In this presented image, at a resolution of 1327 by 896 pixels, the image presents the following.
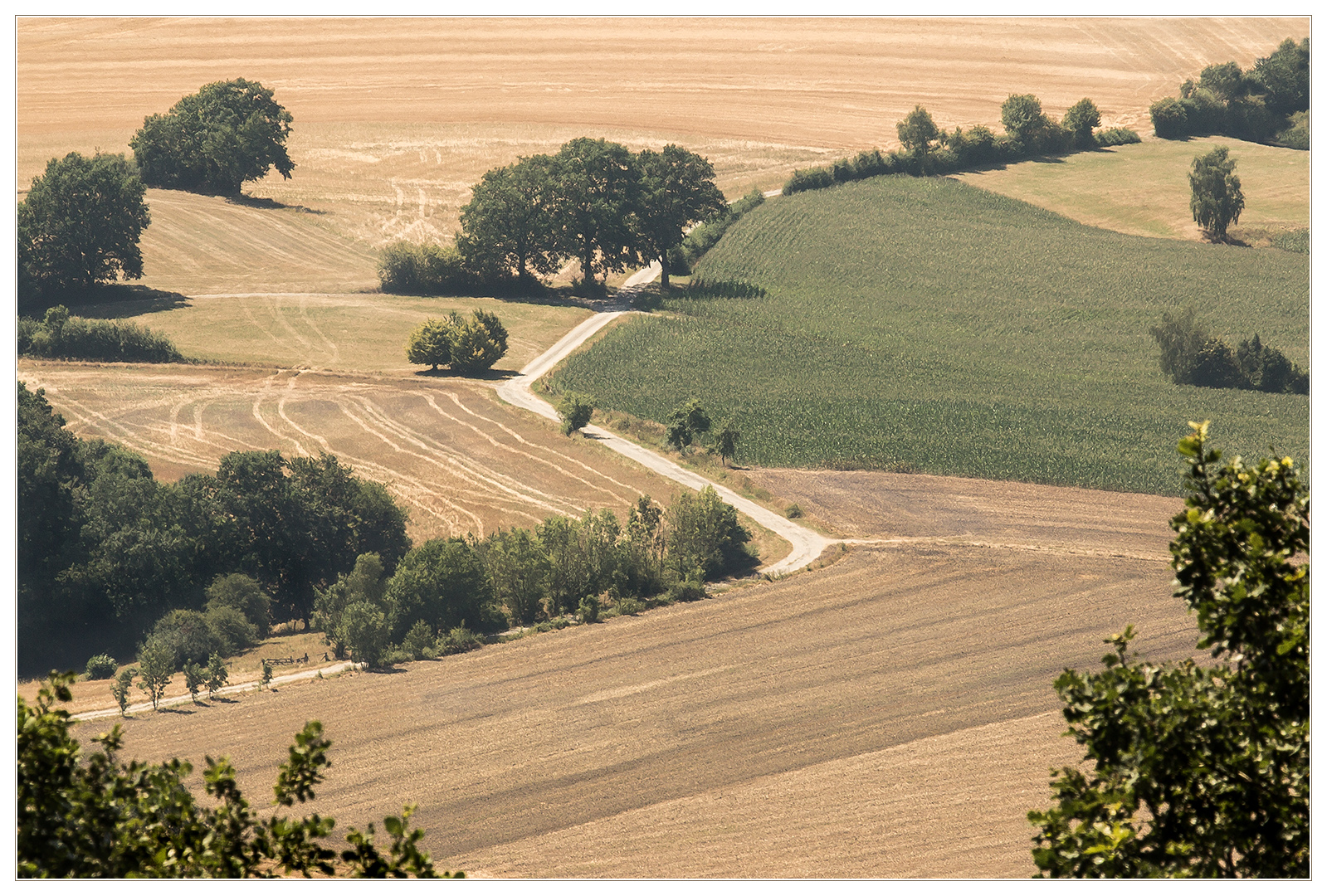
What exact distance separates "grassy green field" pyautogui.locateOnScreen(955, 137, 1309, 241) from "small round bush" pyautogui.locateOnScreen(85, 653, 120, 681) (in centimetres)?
11534

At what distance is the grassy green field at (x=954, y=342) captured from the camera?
7781 cm

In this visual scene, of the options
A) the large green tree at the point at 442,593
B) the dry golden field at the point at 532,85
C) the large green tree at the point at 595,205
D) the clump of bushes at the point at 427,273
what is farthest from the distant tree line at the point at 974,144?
the large green tree at the point at 442,593

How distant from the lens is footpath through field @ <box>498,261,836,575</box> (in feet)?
208

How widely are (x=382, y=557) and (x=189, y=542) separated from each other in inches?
379

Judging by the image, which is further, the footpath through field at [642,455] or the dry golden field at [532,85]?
the dry golden field at [532,85]

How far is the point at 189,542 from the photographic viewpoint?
60.0m

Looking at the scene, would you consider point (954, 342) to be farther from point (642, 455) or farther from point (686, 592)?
point (686, 592)

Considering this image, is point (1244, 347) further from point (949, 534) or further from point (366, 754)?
point (366, 754)

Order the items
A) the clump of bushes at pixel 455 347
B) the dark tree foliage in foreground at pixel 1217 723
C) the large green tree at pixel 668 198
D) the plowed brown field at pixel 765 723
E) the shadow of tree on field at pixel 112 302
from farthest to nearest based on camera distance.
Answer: the large green tree at pixel 668 198 → the shadow of tree on field at pixel 112 302 → the clump of bushes at pixel 455 347 → the plowed brown field at pixel 765 723 → the dark tree foliage in foreground at pixel 1217 723

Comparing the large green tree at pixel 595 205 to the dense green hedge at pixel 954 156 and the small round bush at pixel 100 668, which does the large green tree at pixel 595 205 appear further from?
the small round bush at pixel 100 668

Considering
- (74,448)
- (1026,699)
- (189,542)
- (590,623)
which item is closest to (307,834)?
(1026,699)

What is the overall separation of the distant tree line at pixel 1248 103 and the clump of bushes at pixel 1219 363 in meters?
78.1

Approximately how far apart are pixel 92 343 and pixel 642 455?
4709cm

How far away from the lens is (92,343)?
311 feet
